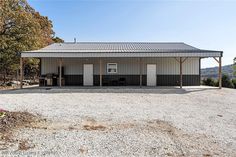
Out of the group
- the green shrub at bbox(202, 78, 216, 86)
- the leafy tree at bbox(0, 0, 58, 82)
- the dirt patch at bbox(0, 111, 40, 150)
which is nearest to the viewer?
the dirt patch at bbox(0, 111, 40, 150)

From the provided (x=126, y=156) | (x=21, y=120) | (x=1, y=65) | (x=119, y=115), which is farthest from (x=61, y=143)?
(x=1, y=65)

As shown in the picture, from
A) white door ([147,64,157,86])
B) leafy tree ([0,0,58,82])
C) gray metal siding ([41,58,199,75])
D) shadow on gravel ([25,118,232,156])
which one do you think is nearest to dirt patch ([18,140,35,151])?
shadow on gravel ([25,118,232,156])

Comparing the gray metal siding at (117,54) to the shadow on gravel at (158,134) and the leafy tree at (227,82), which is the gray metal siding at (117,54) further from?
the shadow on gravel at (158,134)

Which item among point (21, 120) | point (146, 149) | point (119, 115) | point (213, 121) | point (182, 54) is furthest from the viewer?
point (182, 54)

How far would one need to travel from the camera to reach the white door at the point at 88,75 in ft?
51.0

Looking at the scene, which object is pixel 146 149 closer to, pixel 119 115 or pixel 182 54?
pixel 119 115

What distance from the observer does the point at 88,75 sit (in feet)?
51.2

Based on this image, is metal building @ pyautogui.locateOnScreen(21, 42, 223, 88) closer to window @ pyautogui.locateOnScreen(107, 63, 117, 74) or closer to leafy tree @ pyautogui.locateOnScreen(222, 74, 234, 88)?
window @ pyautogui.locateOnScreen(107, 63, 117, 74)

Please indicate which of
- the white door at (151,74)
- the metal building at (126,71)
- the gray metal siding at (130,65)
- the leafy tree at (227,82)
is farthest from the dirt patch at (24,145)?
the leafy tree at (227,82)

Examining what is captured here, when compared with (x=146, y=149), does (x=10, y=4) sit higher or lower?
higher

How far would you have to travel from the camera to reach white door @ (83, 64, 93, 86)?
51.0ft

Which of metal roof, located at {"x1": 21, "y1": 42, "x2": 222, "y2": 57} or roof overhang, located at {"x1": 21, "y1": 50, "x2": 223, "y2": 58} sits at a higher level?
metal roof, located at {"x1": 21, "y1": 42, "x2": 222, "y2": 57}

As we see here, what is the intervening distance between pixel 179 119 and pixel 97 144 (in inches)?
119

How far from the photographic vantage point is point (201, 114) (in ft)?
20.8
